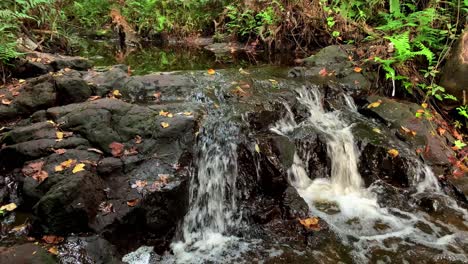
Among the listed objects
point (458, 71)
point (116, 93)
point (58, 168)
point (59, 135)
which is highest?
point (458, 71)

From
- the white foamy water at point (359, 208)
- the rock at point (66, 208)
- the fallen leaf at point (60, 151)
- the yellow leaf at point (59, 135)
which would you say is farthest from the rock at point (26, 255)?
the white foamy water at point (359, 208)

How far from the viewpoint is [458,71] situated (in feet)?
22.0

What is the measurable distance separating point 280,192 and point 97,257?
7.96 feet

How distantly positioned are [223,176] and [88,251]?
2010 millimetres

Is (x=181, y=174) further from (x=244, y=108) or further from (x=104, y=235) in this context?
(x=244, y=108)

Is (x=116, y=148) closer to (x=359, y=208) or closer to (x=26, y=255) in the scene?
(x=26, y=255)

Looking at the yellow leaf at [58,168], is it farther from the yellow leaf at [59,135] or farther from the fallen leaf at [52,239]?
the fallen leaf at [52,239]

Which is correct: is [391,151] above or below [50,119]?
below

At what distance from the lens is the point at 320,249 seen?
4348mm

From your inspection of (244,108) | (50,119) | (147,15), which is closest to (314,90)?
(244,108)

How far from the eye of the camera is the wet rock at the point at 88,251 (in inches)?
146

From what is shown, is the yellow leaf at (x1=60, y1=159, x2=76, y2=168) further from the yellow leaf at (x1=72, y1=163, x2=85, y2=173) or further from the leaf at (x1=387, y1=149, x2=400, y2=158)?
the leaf at (x1=387, y1=149, x2=400, y2=158)

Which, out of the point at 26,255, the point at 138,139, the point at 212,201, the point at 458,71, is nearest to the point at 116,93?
the point at 138,139

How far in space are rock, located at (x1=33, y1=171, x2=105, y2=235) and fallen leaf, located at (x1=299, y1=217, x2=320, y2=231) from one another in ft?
8.17
